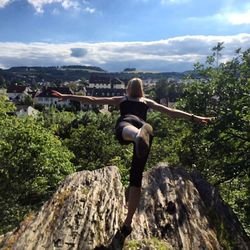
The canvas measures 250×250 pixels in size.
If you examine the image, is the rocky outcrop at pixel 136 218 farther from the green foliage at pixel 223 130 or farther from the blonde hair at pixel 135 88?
the green foliage at pixel 223 130

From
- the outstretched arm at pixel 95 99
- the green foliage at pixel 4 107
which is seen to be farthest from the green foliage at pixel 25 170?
the outstretched arm at pixel 95 99

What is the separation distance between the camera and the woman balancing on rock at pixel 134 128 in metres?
7.18

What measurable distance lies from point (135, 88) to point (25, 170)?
18950 millimetres

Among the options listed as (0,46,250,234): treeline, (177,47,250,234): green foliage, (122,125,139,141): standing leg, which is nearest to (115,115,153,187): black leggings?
(122,125,139,141): standing leg

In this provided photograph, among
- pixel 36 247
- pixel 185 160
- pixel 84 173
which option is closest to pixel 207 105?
pixel 185 160

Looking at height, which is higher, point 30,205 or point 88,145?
point 30,205

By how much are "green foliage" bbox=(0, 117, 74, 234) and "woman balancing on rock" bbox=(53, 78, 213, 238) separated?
17672 millimetres

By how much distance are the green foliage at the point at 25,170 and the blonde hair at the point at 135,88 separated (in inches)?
704

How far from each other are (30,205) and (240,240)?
19.5 metres

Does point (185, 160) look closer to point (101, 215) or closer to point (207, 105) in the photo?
point (207, 105)

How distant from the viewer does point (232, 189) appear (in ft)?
60.4

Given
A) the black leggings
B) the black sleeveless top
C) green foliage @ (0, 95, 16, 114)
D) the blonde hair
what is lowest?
green foliage @ (0, 95, 16, 114)

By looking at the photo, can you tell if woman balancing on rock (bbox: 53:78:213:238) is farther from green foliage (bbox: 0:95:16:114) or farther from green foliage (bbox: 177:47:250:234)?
green foliage (bbox: 0:95:16:114)

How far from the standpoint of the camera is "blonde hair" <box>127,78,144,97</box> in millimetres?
8242
